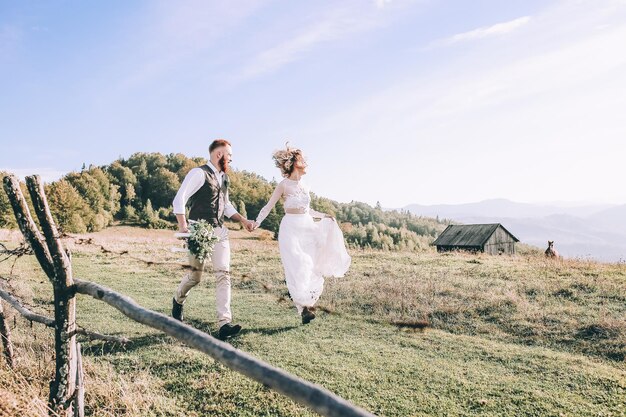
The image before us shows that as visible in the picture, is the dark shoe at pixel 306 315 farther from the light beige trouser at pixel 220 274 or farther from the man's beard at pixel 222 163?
the man's beard at pixel 222 163

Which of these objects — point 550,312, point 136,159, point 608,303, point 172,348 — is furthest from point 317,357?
point 136,159

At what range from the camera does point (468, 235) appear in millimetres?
49531

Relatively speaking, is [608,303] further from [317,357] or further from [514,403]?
[317,357]

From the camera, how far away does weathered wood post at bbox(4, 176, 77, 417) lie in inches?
144

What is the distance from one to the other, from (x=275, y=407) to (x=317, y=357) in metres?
1.54

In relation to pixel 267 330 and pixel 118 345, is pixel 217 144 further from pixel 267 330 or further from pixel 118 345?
pixel 118 345

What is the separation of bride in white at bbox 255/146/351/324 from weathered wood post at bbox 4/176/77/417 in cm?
418

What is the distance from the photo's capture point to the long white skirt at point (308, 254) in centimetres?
770

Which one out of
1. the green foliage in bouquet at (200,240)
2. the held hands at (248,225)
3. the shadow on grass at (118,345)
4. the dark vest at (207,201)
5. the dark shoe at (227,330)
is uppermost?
the dark vest at (207,201)

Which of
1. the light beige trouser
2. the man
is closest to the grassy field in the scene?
the light beige trouser

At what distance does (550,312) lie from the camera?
8516 mm

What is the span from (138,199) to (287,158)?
311 feet

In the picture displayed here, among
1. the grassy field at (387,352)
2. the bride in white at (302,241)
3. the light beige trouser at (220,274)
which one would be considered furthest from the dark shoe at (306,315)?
the light beige trouser at (220,274)

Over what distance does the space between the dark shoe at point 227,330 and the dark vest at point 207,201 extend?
1615mm
